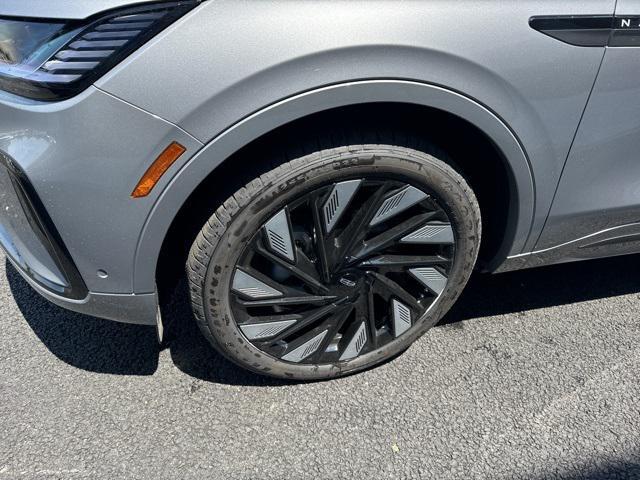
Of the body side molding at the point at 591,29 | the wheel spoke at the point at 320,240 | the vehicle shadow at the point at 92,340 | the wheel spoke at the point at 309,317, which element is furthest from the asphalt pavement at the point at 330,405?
the body side molding at the point at 591,29

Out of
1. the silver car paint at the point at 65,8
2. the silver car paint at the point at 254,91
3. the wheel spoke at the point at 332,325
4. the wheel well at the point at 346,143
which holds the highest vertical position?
the silver car paint at the point at 65,8

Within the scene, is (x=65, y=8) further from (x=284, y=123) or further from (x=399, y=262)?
(x=399, y=262)

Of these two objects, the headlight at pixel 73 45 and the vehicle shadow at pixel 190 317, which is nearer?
the headlight at pixel 73 45

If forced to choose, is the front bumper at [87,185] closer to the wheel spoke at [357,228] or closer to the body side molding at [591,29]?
the wheel spoke at [357,228]

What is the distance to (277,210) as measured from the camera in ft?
5.09

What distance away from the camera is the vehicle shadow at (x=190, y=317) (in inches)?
79.6

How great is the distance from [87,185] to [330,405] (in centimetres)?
104

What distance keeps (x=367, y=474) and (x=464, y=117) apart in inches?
42.1

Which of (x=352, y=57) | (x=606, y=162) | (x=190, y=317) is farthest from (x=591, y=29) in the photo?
(x=190, y=317)

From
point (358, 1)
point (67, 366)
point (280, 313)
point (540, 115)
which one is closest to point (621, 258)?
point (540, 115)

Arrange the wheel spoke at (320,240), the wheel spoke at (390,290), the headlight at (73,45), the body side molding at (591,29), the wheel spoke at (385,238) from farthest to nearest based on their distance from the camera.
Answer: the wheel spoke at (390,290)
the wheel spoke at (385,238)
the wheel spoke at (320,240)
the body side molding at (591,29)
the headlight at (73,45)

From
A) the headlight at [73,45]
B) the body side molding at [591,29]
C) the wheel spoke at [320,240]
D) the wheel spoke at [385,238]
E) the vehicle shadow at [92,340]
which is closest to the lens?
the headlight at [73,45]

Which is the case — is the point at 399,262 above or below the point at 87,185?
below

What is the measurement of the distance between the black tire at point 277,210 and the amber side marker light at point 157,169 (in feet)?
0.62
